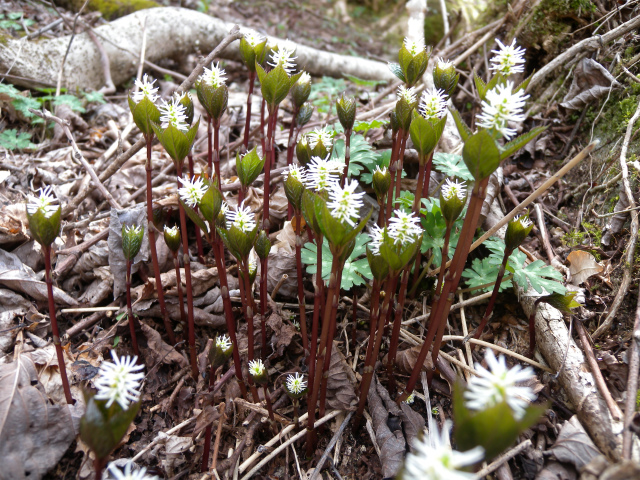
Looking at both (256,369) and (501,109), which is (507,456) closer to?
(256,369)

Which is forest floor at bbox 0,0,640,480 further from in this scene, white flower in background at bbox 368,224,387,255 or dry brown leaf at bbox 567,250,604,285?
white flower in background at bbox 368,224,387,255

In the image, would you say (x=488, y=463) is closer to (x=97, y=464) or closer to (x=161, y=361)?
(x=97, y=464)

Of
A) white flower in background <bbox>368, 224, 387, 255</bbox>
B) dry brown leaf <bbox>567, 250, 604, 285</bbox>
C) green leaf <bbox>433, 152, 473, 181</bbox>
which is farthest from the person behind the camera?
green leaf <bbox>433, 152, 473, 181</bbox>

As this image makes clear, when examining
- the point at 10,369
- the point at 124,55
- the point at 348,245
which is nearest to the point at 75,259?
the point at 10,369

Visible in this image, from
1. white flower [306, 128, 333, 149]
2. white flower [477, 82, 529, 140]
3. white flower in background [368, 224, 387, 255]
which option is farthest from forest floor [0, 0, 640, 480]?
white flower [477, 82, 529, 140]

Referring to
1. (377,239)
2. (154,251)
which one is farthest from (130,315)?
(377,239)

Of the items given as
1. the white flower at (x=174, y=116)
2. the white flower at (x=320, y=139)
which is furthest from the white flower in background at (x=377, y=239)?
the white flower at (x=174, y=116)
